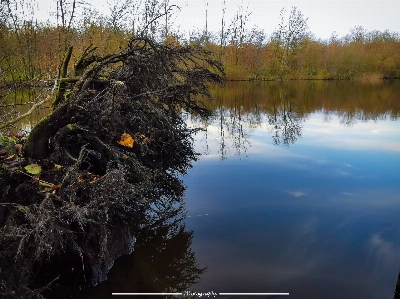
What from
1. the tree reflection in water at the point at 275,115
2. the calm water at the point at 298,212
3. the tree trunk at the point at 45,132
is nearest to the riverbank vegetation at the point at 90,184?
the tree trunk at the point at 45,132

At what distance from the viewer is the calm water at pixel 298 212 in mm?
3785

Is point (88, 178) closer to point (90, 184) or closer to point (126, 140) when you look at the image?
point (90, 184)

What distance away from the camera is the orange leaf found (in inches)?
166

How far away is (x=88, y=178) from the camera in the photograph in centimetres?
354

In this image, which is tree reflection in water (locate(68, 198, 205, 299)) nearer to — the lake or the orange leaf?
the lake

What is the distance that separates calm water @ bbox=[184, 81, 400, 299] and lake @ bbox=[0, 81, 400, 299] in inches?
0.5

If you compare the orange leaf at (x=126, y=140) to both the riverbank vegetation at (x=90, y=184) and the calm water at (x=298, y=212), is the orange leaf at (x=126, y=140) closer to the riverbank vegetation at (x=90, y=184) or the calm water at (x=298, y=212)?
the riverbank vegetation at (x=90, y=184)

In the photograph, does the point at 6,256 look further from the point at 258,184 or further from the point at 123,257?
the point at 258,184

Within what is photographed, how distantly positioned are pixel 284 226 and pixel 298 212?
1.83ft

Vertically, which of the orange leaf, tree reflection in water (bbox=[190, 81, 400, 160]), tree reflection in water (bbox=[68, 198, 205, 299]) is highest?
the orange leaf

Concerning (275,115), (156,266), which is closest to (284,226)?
(156,266)

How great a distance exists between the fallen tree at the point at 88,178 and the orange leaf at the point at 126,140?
0.04ft

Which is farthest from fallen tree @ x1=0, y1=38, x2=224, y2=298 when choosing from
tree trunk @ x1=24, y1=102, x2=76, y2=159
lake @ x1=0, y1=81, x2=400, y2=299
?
lake @ x1=0, y1=81, x2=400, y2=299

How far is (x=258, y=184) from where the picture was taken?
657 centimetres
